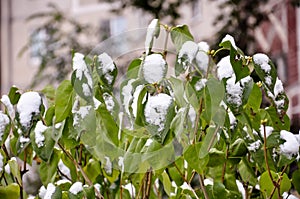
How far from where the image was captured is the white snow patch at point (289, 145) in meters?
0.59

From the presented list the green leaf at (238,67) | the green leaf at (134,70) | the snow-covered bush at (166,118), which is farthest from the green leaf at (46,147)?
the green leaf at (238,67)

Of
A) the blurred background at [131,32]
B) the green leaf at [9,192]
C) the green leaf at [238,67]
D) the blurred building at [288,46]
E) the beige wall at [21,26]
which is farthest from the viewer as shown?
the beige wall at [21,26]

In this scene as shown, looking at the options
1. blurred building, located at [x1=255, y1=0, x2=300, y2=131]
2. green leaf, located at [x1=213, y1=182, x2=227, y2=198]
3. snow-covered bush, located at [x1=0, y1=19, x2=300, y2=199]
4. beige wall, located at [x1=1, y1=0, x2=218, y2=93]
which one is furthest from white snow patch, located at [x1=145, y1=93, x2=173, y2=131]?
beige wall, located at [x1=1, y1=0, x2=218, y2=93]

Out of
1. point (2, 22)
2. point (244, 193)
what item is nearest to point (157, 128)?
point (244, 193)

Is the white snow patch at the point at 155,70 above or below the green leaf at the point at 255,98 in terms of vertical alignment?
above

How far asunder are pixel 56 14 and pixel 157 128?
10.1ft

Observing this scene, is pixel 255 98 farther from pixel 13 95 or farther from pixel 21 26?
pixel 21 26

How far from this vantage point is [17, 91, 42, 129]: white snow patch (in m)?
0.60

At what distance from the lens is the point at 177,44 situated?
575 millimetres

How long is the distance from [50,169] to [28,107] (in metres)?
0.09

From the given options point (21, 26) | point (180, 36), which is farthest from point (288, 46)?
point (21, 26)

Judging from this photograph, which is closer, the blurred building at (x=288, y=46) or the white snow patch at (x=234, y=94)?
the white snow patch at (x=234, y=94)

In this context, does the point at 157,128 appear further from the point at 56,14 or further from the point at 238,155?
the point at 56,14

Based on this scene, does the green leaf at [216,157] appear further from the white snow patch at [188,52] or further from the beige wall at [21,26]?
the beige wall at [21,26]
